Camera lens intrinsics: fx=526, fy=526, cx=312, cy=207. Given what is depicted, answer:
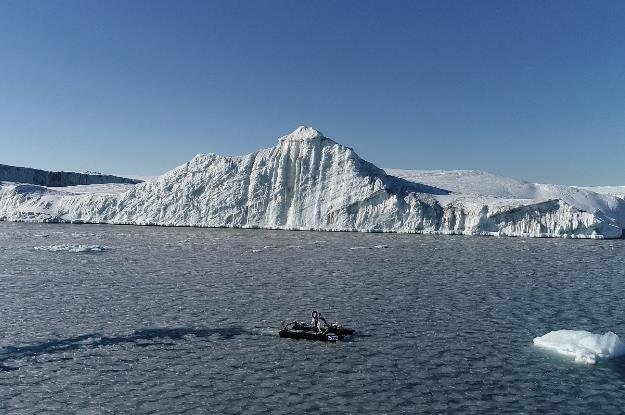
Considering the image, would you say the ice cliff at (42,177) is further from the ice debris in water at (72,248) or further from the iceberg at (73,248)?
the iceberg at (73,248)

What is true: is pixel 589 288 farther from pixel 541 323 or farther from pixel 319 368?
pixel 319 368

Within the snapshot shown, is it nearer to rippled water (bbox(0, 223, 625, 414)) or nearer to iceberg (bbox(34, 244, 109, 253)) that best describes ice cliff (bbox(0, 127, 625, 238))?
iceberg (bbox(34, 244, 109, 253))

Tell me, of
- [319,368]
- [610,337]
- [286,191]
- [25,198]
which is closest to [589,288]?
[610,337]

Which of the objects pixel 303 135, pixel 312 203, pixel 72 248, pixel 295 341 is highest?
pixel 303 135

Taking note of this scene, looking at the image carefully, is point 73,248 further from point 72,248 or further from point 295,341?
point 295,341

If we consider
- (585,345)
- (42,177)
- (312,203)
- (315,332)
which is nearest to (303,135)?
(312,203)

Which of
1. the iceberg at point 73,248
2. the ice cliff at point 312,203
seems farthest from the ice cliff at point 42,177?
the iceberg at point 73,248
